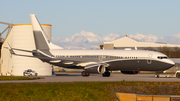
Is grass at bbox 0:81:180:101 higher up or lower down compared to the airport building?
lower down

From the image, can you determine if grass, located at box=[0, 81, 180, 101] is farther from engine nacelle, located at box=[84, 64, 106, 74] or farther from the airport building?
the airport building

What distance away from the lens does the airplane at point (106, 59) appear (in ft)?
134

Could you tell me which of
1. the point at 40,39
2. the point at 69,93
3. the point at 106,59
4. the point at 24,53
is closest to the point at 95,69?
the point at 106,59

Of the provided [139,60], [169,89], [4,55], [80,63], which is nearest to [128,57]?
[139,60]

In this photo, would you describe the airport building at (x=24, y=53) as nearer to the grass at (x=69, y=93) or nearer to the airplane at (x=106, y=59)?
the airplane at (x=106, y=59)

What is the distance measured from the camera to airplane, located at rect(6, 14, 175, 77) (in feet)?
134

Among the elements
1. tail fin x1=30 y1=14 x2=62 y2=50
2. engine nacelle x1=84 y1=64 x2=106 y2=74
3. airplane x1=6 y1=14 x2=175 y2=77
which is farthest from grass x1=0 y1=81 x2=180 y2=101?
tail fin x1=30 y1=14 x2=62 y2=50

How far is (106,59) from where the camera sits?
42.9m

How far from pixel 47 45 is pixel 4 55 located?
78.4 ft

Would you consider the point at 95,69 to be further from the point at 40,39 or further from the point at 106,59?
the point at 40,39

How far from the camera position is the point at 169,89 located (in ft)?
75.2

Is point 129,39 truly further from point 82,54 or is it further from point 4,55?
point 82,54

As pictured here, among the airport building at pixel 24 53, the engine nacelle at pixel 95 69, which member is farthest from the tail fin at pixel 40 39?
the engine nacelle at pixel 95 69

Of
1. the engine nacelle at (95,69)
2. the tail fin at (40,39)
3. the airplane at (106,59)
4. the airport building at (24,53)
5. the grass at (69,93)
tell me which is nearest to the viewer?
the grass at (69,93)
